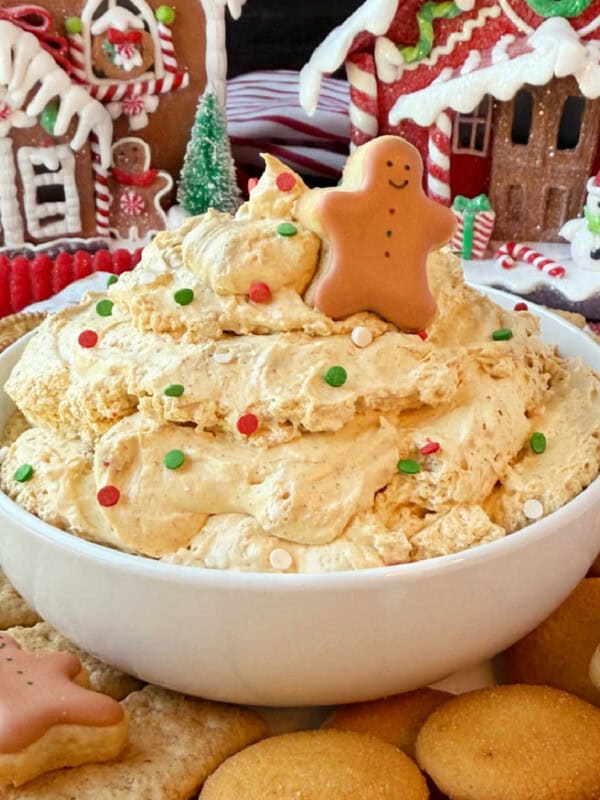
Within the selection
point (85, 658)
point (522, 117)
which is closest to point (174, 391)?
point (85, 658)

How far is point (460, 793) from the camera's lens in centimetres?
109

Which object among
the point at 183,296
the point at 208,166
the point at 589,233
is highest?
the point at 183,296

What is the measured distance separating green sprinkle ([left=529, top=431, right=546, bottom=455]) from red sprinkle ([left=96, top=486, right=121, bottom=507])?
1.80ft

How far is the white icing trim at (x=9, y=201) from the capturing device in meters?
2.75

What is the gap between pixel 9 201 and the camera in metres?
2.80

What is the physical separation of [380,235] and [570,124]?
188 centimetres

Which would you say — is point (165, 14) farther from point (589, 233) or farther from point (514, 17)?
point (589, 233)

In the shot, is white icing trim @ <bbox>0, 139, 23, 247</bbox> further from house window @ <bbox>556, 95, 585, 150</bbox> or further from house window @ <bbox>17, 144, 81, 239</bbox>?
house window @ <bbox>556, 95, 585, 150</bbox>

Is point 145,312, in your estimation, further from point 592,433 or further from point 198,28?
point 198,28

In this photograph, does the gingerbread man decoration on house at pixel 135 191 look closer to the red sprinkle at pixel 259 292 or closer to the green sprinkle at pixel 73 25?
the green sprinkle at pixel 73 25

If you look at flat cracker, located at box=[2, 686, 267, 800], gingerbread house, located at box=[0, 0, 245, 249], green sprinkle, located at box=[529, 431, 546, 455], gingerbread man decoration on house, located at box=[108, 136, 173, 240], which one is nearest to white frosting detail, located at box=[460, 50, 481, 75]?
gingerbread house, located at box=[0, 0, 245, 249]

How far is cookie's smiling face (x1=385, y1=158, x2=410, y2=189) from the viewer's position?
52.3 inches

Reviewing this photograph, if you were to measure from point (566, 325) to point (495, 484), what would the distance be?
0.48 meters

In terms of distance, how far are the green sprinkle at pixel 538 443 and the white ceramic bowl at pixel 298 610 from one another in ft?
0.33
